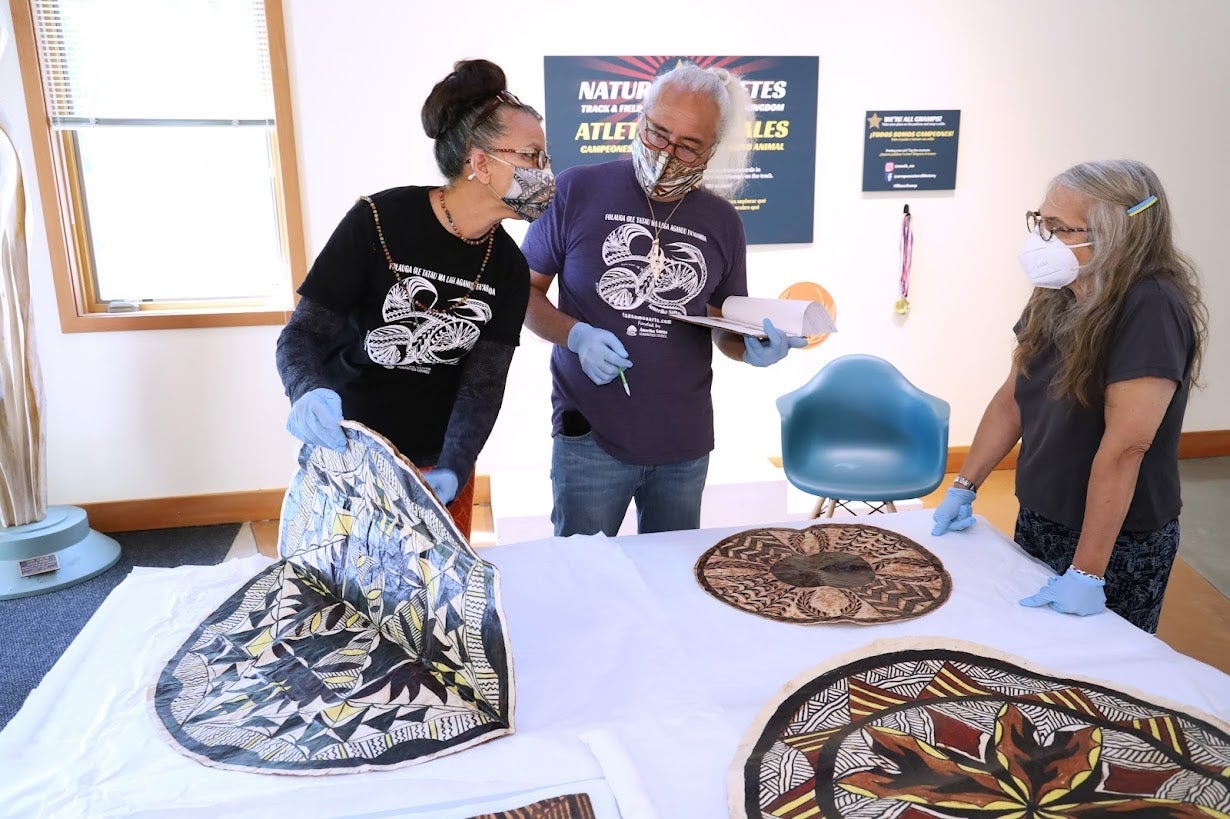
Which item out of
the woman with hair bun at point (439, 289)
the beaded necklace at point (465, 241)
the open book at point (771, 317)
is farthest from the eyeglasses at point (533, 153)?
the open book at point (771, 317)

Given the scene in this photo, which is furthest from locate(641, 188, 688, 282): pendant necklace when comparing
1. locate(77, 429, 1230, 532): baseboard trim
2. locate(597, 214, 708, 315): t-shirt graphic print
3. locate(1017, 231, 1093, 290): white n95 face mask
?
locate(77, 429, 1230, 532): baseboard trim

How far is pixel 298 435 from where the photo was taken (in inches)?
52.8

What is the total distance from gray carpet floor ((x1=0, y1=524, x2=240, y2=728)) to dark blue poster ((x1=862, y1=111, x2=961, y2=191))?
300 cm

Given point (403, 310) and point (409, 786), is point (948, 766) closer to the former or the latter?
point (409, 786)

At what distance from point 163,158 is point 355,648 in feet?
9.04

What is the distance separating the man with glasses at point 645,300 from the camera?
1.69 metres

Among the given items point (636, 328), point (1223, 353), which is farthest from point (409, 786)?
point (1223, 353)

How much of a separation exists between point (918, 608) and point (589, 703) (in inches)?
21.8

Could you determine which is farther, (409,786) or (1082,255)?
(1082,255)

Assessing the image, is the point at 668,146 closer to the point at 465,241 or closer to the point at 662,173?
the point at 662,173

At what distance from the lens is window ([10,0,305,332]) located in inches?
119

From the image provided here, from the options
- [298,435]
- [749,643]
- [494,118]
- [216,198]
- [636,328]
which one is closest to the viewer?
[749,643]

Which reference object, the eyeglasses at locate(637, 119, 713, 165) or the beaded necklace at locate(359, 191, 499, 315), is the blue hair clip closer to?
the eyeglasses at locate(637, 119, 713, 165)

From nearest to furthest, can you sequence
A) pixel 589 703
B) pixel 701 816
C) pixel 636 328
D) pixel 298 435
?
pixel 701 816
pixel 589 703
pixel 298 435
pixel 636 328
